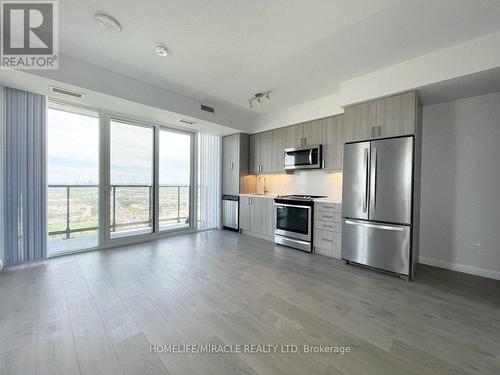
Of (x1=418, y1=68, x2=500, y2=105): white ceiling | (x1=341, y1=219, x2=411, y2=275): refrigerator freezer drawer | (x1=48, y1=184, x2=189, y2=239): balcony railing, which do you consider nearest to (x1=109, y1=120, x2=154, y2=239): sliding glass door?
(x1=48, y1=184, x2=189, y2=239): balcony railing

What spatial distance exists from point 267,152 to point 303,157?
1.04 m

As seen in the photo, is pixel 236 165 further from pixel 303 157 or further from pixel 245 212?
pixel 303 157

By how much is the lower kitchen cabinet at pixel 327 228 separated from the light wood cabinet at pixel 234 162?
213 centimetres

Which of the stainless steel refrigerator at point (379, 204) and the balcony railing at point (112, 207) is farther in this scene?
the balcony railing at point (112, 207)

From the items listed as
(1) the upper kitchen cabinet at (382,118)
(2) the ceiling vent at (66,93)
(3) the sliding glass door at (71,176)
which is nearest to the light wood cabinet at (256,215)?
(1) the upper kitchen cabinet at (382,118)

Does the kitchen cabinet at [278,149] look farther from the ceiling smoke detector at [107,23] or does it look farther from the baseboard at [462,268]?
the ceiling smoke detector at [107,23]

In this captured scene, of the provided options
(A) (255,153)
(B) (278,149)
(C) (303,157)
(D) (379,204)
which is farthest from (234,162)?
(D) (379,204)

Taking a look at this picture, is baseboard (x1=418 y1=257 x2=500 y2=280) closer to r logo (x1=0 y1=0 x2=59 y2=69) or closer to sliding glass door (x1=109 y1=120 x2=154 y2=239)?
sliding glass door (x1=109 y1=120 x2=154 y2=239)

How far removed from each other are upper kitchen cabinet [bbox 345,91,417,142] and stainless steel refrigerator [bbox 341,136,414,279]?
123 millimetres

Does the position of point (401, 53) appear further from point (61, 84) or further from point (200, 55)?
point (61, 84)

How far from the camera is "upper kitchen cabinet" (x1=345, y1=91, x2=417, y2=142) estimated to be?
2.72 metres

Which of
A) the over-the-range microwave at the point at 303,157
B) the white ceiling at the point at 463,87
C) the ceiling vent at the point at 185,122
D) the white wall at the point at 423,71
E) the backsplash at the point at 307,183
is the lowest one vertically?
the backsplash at the point at 307,183

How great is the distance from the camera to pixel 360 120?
10.3ft

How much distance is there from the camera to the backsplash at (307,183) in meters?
4.12
